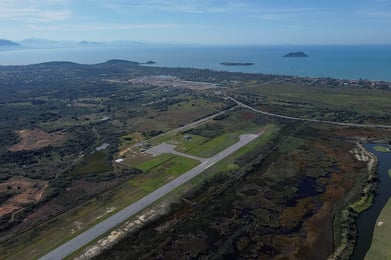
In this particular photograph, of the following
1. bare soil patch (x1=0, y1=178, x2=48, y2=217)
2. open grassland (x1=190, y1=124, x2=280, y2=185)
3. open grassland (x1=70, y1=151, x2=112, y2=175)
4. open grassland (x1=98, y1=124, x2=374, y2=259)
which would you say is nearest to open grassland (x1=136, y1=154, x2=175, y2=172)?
open grassland (x1=70, y1=151, x2=112, y2=175)

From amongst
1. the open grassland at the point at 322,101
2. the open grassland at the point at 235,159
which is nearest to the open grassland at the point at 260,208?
the open grassland at the point at 235,159

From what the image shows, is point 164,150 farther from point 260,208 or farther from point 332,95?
point 332,95

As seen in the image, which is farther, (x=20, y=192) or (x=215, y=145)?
(x=215, y=145)

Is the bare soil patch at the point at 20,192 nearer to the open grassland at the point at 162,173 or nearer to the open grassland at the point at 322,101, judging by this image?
the open grassland at the point at 162,173

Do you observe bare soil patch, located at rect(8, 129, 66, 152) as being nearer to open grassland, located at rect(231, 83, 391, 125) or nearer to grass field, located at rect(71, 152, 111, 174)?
grass field, located at rect(71, 152, 111, 174)

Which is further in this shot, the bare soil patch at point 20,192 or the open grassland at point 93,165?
the open grassland at point 93,165

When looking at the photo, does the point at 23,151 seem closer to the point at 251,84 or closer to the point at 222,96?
the point at 222,96

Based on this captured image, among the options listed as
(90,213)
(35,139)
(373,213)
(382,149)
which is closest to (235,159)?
(373,213)
